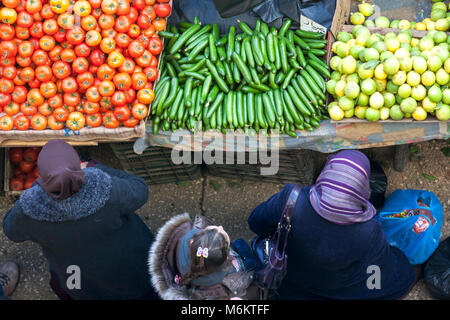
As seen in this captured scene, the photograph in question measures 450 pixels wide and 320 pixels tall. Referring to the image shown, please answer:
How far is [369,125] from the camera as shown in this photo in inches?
135

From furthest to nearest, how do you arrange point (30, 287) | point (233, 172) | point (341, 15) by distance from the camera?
point (233, 172), point (30, 287), point (341, 15)

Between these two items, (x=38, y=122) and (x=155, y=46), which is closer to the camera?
(x=38, y=122)

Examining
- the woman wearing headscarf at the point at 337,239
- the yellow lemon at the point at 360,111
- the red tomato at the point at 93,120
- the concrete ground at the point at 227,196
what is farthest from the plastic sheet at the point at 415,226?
the red tomato at the point at 93,120

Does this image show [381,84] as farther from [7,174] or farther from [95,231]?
[7,174]

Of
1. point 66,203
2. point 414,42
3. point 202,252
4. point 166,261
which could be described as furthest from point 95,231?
point 414,42

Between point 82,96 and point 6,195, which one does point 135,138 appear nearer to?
point 82,96

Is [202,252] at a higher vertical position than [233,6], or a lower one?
lower

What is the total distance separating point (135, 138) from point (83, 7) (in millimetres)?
1054

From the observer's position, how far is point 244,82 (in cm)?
354

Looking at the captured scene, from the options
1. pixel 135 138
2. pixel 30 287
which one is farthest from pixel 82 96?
pixel 30 287

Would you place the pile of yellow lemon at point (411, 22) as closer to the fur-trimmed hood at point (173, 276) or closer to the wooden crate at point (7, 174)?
the fur-trimmed hood at point (173, 276)

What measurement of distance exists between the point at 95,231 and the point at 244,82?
1770mm

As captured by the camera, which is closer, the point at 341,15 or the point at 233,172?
the point at 341,15

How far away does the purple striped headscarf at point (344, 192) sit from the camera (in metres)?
2.22
